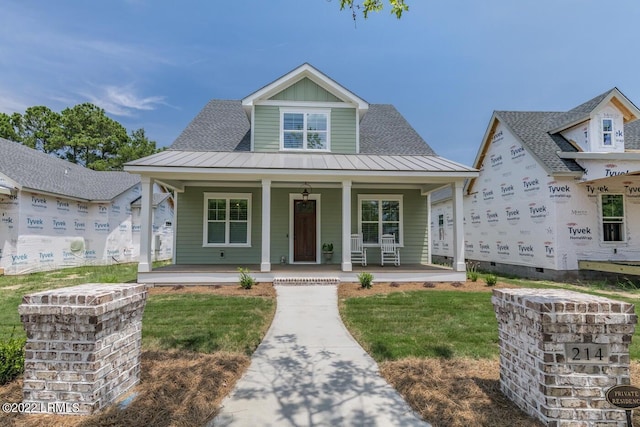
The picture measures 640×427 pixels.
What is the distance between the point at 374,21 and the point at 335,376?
448 cm

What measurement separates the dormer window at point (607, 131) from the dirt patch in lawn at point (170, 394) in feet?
46.7

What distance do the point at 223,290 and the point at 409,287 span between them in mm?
4931

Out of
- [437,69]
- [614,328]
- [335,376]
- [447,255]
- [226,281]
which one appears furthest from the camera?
[447,255]

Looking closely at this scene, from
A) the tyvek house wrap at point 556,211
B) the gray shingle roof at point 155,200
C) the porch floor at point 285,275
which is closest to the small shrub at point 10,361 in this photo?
the porch floor at point 285,275

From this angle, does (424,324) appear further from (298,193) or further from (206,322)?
(298,193)

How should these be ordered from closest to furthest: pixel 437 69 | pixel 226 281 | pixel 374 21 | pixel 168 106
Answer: pixel 374 21 → pixel 226 281 → pixel 437 69 → pixel 168 106

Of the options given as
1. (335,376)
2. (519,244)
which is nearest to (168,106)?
(519,244)

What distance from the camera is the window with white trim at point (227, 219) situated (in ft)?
37.1

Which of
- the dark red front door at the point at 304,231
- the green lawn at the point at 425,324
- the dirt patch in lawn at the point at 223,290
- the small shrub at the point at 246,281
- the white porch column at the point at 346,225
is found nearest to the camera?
the green lawn at the point at 425,324

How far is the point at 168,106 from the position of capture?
3216 cm

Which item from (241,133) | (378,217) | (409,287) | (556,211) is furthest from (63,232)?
(556,211)

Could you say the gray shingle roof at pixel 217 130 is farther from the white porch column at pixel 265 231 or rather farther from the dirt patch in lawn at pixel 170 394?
the dirt patch in lawn at pixel 170 394

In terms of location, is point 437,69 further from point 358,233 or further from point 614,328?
point 614,328

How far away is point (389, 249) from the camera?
1135 centimetres
